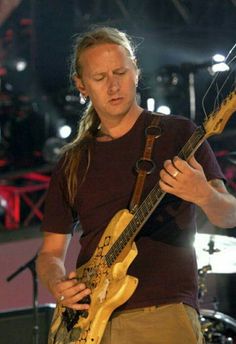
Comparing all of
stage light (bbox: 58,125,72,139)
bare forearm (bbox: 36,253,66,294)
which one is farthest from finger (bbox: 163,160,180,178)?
stage light (bbox: 58,125,72,139)

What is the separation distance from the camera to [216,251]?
181 inches

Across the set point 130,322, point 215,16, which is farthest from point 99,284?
point 215,16

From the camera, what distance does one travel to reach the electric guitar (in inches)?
104

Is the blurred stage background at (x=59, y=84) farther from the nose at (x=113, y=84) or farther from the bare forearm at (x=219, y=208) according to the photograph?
the bare forearm at (x=219, y=208)

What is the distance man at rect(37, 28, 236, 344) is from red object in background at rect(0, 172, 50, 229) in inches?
196

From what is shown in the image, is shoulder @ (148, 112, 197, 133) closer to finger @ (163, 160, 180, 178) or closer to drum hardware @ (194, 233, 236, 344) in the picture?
finger @ (163, 160, 180, 178)

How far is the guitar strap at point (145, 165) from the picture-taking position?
275cm

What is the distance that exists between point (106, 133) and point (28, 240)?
12.0 ft

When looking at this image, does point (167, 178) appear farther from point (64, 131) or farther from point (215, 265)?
point (64, 131)

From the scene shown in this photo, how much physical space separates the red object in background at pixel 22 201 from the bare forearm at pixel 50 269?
16.0ft

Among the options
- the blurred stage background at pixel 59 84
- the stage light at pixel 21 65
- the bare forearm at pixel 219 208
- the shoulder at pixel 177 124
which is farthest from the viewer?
the stage light at pixel 21 65

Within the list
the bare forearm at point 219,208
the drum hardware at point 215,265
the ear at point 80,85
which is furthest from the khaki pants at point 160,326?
the drum hardware at point 215,265

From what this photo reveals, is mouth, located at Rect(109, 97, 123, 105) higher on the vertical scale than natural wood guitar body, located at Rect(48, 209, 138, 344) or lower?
higher

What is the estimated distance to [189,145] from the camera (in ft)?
8.15
